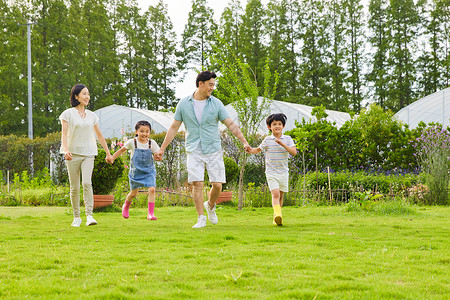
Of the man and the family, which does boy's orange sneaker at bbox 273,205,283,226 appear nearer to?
the family

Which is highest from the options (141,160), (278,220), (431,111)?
(431,111)

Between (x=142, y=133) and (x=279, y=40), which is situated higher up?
(x=279, y=40)

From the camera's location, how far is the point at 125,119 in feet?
73.6

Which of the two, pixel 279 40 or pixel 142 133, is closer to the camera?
pixel 142 133

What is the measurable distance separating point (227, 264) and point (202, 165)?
2382 millimetres

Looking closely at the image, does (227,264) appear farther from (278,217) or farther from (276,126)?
(276,126)

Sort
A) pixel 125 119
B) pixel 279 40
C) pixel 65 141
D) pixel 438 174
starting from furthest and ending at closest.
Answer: pixel 279 40, pixel 125 119, pixel 438 174, pixel 65 141

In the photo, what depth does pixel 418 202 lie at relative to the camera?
989 cm

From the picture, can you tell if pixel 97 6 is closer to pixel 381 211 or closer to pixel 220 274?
pixel 381 211

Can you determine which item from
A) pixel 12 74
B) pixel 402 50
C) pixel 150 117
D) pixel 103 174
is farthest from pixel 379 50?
pixel 103 174

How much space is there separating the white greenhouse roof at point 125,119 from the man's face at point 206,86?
51.8 feet

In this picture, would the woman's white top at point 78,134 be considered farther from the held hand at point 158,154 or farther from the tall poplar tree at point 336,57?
the tall poplar tree at point 336,57

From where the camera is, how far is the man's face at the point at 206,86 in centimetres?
547

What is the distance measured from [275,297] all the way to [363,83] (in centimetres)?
3344
